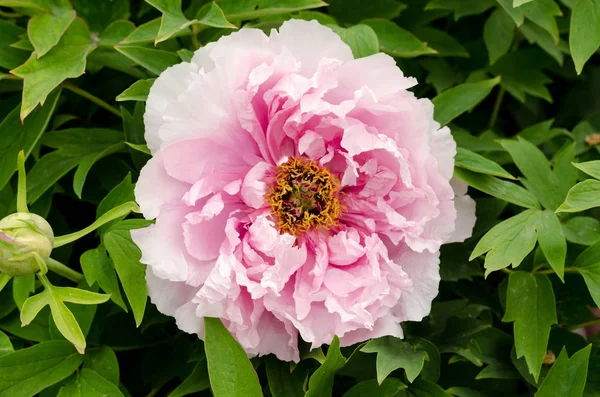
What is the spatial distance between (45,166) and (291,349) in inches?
15.3

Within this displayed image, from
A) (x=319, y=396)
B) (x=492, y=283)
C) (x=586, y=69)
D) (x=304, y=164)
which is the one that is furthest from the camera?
(x=586, y=69)

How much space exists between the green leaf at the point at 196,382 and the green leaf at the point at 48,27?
0.41 meters

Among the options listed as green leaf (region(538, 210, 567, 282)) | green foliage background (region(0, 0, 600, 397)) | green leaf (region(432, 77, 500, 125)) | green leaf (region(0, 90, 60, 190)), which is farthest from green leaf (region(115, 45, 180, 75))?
green leaf (region(538, 210, 567, 282))

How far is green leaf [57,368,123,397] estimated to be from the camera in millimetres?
796

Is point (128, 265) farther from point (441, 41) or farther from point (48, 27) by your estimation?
point (441, 41)

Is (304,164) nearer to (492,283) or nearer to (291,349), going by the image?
(291,349)

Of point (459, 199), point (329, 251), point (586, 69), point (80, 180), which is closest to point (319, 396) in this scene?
point (329, 251)

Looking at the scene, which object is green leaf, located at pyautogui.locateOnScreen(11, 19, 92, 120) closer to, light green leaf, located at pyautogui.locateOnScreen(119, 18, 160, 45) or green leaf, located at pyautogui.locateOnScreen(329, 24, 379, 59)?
light green leaf, located at pyautogui.locateOnScreen(119, 18, 160, 45)

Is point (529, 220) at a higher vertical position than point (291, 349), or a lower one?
higher

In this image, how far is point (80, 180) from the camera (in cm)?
87

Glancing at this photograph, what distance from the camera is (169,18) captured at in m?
0.84

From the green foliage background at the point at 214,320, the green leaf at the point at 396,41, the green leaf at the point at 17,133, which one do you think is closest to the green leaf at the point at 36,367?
the green foliage background at the point at 214,320

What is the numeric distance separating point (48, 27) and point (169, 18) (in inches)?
6.2

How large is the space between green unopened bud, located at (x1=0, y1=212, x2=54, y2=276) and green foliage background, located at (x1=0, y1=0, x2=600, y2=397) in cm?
3
